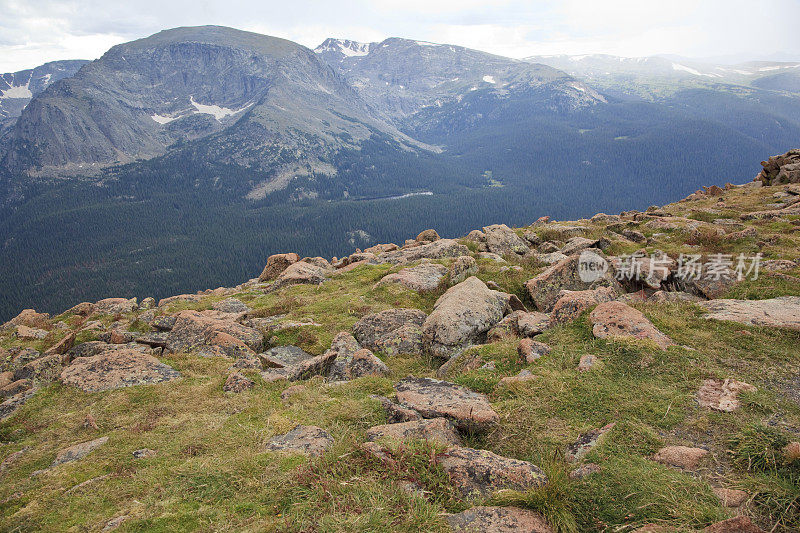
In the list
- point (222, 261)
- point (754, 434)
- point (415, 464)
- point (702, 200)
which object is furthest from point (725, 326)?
point (222, 261)

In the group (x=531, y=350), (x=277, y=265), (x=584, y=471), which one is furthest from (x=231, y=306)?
(x=584, y=471)

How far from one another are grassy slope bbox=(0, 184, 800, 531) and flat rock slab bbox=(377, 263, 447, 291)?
6.08 metres

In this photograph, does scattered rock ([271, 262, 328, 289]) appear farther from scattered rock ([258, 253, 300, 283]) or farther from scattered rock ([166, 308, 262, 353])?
scattered rock ([166, 308, 262, 353])

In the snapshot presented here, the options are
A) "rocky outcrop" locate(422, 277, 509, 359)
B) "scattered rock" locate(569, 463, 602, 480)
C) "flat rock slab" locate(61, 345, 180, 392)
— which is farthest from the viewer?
"rocky outcrop" locate(422, 277, 509, 359)

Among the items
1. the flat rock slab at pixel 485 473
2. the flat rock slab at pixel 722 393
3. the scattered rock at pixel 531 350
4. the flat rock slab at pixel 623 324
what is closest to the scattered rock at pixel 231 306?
the scattered rock at pixel 531 350

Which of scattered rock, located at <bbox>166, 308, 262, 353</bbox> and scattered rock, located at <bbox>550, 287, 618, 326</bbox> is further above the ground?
scattered rock, located at <bbox>550, 287, 618, 326</bbox>

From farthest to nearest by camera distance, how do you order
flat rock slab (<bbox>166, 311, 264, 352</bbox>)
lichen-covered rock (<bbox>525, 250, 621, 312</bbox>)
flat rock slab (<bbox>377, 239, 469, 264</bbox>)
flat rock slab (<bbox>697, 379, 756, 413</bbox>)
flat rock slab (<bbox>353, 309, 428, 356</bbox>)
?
flat rock slab (<bbox>377, 239, 469, 264</bbox>) < lichen-covered rock (<bbox>525, 250, 621, 312</bbox>) < flat rock slab (<bbox>166, 311, 264, 352</bbox>) < flat rock slab (<bbox>353, 309, 428, 356</bbox>) < flat rock slab (<bbox>697, 379, 756, 413</bbox>)

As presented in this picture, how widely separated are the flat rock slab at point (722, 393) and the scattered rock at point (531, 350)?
2.81 m

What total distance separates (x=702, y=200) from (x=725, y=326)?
33.3m

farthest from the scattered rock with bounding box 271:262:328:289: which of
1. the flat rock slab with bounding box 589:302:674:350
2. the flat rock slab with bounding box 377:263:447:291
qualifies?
the flat rock slab with bounding box 589:302:674:350

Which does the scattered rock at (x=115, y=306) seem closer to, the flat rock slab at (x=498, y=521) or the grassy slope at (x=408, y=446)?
the grassy slope at (x=408, y=446)

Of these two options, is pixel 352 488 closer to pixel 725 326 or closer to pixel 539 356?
pixel 539 356

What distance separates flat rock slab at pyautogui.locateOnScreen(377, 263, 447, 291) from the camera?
634 inches

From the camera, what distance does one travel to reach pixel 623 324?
849 cm
